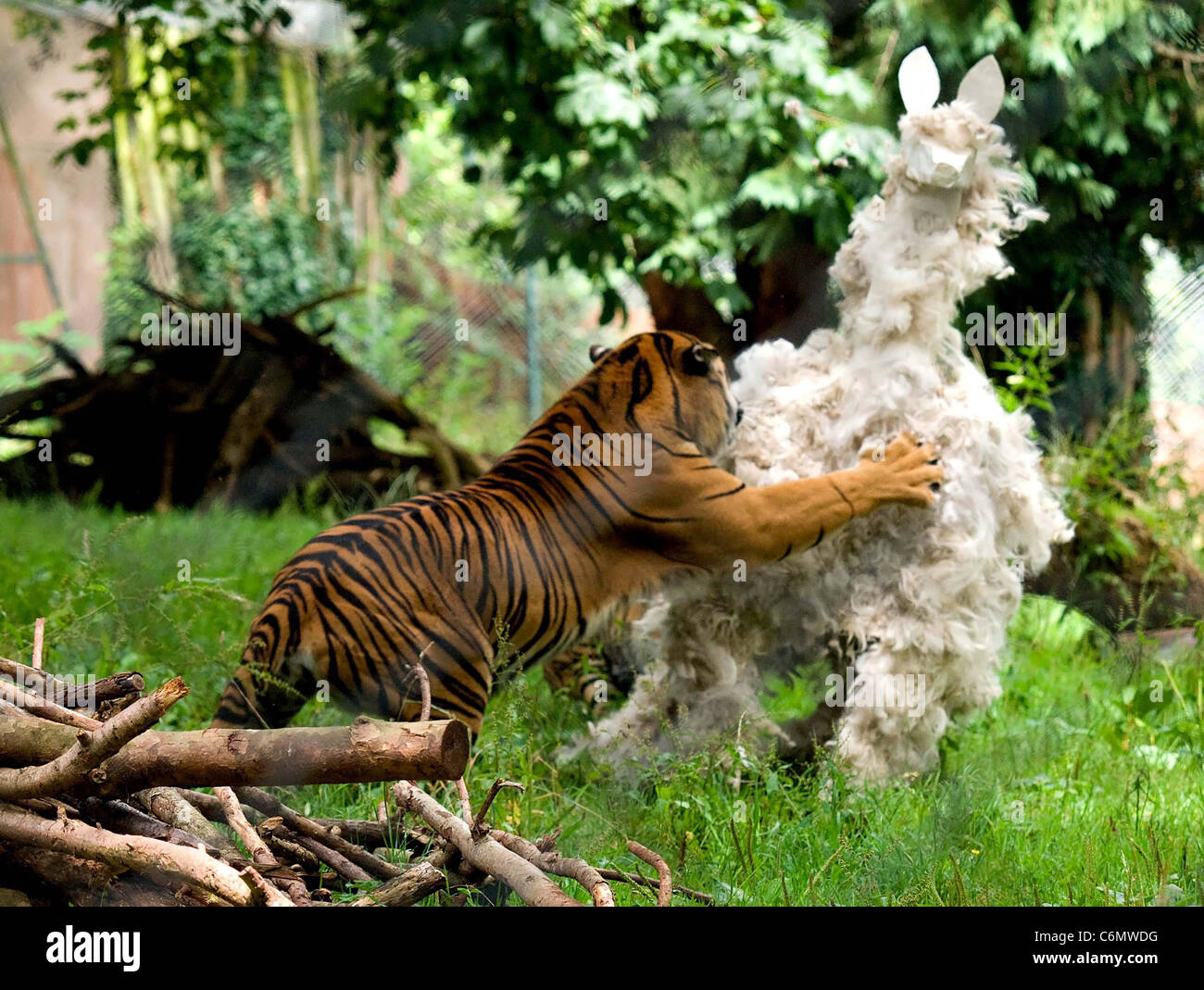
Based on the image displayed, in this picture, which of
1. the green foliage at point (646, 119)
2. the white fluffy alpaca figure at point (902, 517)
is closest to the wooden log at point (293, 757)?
the white fluffy alpaca figure at point (902, 517)

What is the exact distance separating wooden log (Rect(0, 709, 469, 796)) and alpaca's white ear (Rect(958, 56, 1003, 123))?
134cm

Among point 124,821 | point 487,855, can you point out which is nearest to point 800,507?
point 487,855

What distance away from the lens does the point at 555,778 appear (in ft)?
5.61

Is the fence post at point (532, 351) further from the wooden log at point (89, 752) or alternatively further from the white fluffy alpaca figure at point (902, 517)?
the wooden log at point (89, 752)

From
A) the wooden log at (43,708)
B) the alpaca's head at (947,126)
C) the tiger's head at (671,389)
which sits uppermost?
the alpaca's head at (947,126)

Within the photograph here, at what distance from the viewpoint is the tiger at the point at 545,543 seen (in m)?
1.58

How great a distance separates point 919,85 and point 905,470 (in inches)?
24.0

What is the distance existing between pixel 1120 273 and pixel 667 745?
7.86ft

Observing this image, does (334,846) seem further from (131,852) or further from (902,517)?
(902,517)

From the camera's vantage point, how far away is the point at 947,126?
1.78 meters

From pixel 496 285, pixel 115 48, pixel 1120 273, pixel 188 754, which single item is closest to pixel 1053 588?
pixel 1120 273

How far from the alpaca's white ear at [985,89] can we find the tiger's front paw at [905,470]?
0.52 metres

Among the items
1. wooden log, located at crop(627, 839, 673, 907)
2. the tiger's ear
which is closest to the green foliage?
the tiger's ear

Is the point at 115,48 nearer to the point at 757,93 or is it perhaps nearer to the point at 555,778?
the point at 757,93
